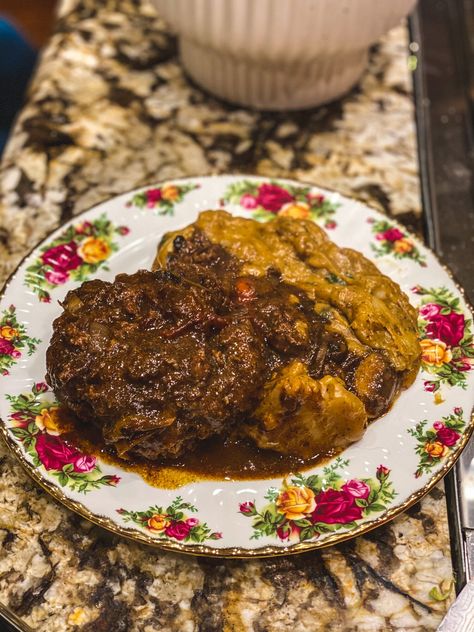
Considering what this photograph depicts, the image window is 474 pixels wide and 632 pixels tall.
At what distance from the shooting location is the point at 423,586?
179 centimetres

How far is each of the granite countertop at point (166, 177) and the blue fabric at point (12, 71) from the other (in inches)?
3.8

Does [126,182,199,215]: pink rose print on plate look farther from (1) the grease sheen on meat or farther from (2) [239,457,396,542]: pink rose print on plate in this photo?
(2) [239,457,396,542]: pink rose print on plate

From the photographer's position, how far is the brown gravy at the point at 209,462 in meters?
1.84

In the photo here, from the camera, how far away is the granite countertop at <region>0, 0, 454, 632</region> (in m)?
1.75

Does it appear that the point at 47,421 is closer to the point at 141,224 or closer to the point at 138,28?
the point at 141,224

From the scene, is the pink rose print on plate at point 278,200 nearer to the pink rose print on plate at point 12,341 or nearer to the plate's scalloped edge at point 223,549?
the pink rose print on plate at point 12,341

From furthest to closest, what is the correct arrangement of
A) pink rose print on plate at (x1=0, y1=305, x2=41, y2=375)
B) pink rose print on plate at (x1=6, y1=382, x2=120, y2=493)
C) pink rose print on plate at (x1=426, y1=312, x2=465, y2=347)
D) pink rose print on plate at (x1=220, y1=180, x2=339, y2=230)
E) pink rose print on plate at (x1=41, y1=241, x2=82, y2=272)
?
pink rose print on plate at (x1=220, y1=180, x2=339, y2=230) → pink rose print on plate at (x1=41, y1=241, x2=82, y2=272) → pink rose print on plate at (x1=426, y1=312, x2=465, y2=347) → pink rose print on plate at (x1=0, y1=305, x2=41, y2=375) → pink rose print on plate at (x1=6, y1=382, x2=120, y2=493)

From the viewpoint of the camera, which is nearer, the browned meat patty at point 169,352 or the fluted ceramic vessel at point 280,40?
the browned meat patty at point 169,352

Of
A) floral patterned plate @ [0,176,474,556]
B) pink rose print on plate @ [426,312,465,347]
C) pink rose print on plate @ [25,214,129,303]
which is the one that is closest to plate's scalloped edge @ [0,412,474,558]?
floral patterned plate @ [0,176,474,556]

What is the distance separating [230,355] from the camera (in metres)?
1.81

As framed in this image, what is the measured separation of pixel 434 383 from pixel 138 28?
2.67m

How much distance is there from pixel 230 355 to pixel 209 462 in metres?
0.30

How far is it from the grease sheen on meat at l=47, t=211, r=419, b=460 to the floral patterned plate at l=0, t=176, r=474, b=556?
3.8 inches

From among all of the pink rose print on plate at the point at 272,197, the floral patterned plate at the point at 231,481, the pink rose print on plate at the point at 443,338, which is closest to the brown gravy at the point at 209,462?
the floral patterned plate at the point at 231,481
